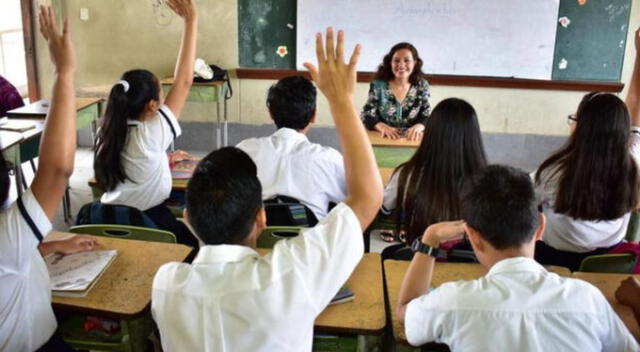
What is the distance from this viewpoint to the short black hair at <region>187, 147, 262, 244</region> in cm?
126

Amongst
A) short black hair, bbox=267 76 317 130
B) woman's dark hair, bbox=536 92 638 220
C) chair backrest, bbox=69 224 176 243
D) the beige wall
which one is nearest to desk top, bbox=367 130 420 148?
short black hair, bbox=267 76 317 130

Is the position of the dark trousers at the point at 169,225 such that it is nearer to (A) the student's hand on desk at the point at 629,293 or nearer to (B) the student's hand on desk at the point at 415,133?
(B) the student's hand on desk at the point at 415,133

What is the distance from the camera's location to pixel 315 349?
65.4 inches

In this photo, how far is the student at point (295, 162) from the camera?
2.48 meters

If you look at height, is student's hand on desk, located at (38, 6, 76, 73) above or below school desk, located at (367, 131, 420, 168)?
above

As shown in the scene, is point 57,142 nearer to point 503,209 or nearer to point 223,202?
point 223,202

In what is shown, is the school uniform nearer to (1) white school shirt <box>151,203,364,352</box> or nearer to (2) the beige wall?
(1) white school shirt <box>151,203,364,352</box>

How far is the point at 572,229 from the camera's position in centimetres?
234

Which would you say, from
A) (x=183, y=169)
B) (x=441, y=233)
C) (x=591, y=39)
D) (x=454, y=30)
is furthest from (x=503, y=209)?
(x=591, y=39)

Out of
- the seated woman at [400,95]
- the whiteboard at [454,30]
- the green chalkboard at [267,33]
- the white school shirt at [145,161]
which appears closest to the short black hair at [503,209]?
the white school shirt at [145,161]

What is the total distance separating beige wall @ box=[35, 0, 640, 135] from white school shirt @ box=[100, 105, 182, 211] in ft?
10.7

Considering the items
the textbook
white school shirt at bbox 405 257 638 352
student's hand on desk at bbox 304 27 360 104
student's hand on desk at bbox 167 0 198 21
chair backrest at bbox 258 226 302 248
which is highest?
student's hand on desk at bbox 167 0 198 21

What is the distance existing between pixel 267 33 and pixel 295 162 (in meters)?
3.51

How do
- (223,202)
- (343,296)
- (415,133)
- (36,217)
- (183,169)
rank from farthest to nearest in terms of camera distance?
Answer: (415,133)
(183,169)
(343,296)
(36,217)
(223,202)
